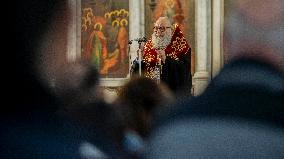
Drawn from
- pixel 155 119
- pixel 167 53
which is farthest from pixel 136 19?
pixel 155 119

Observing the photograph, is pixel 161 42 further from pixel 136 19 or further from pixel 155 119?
pixel 136 19

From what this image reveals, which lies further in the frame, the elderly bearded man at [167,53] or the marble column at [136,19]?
the marble column at [136,19]

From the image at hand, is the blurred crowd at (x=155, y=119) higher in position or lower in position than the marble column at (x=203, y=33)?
lower

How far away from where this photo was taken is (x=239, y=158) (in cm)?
47

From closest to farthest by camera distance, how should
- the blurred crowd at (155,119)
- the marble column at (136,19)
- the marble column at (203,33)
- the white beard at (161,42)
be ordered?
1. the blurred crowd at (155,119)
2. the white beard at (161,42)
3. the marble column at (203,33)
4. the marble column at (136,19)

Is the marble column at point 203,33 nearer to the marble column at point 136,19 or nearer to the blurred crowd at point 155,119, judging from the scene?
the marble column at point 136,19

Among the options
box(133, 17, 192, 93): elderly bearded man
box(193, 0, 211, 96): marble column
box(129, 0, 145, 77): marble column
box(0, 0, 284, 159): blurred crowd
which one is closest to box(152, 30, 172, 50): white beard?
box(133, 17, 192, 93): elderly bearded man

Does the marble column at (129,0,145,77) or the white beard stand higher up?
the marble column at (129,0,145,77)

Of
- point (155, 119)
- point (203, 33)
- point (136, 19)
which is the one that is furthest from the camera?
point (136, 19)

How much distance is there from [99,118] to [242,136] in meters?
0.12

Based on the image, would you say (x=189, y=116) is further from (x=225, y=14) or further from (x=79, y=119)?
(x=225, y=14)

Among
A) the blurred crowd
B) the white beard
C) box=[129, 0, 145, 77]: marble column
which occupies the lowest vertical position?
the blurred crowd

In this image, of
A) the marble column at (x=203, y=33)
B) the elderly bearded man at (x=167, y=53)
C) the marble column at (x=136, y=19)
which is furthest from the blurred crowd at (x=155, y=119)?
the marble column at (x=136, y=19)

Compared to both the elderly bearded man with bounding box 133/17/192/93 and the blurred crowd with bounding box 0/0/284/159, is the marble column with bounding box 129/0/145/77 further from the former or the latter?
the blurred crowd with bounding box 0/0/284/159
